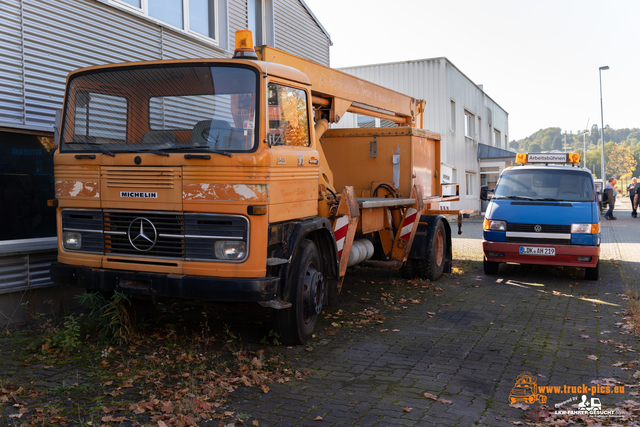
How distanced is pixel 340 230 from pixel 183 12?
5555 millimetres

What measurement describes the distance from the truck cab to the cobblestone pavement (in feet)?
2.14

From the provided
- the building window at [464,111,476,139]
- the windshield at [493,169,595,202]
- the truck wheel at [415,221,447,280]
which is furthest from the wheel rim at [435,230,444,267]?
the building window at [464,111,476,139]

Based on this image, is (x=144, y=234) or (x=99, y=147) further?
(x=99, y=147)

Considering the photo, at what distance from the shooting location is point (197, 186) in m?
4.89

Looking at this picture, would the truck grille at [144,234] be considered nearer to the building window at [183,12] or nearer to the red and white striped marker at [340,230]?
Answer: the red and white striped marker at [340,230]

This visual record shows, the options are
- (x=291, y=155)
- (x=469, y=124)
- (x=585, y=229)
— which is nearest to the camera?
(x=291, y=155)

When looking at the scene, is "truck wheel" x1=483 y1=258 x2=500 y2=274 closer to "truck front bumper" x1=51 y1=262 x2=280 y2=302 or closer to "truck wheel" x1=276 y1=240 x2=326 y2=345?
"truck wheel" x1=276 y1=240 x2=326 y2=345

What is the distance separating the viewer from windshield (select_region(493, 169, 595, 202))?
32.7 ft

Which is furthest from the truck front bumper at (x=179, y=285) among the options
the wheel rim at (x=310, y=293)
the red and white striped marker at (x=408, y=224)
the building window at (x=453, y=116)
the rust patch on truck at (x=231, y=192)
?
the building window at (x=453, y=116)

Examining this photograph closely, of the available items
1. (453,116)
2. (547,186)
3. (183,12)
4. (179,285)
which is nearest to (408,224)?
(547,186)

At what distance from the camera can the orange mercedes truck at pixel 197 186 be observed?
16.0 feet

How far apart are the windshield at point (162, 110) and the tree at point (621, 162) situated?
93699 mm

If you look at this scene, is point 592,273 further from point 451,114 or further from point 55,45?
point 451,114

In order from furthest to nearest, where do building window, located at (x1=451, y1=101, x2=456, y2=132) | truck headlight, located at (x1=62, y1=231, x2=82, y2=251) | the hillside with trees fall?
the hillside with trees → building window, located at (x1=451, y1=101, x2=456, y2=132) → truck headlight, located at (x1=62, y1=231, x2=82, y2=251)
